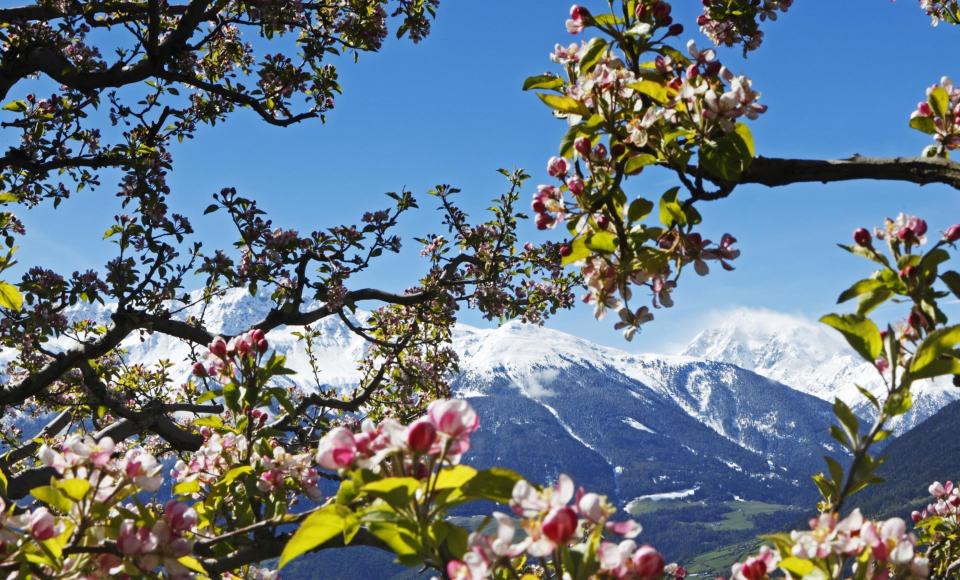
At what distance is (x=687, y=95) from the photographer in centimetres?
224

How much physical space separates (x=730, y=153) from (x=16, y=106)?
8.43 meters

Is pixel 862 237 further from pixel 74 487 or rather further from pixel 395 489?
pixel 74 487

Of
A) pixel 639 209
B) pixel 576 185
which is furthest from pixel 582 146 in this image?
pixel 639 209

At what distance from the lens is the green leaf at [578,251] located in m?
2.50

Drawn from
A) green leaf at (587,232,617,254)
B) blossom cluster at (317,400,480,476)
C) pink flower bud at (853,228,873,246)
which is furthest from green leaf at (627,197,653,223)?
blossom cluster at (317,400,480,476)

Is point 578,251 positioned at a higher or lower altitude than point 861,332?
higher

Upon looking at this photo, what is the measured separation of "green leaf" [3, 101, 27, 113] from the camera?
25.5ft

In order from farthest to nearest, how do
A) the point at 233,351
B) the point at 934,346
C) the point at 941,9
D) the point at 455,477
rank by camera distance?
the point at 941,9 < the point at 233,351 < the point at 934,346 < the point at 455,477

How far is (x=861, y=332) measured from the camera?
185cm

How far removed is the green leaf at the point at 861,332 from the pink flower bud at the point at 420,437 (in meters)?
1.11

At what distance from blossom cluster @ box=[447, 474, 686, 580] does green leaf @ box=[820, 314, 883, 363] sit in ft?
2.53

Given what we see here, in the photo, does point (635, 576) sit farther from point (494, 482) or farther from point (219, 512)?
point (219, 512)

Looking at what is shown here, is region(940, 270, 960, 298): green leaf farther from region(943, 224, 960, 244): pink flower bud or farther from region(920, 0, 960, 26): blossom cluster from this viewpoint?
region(920, 0, 960, 26): blossom cluster

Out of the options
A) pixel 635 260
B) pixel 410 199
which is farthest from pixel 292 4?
pixel 635 260
